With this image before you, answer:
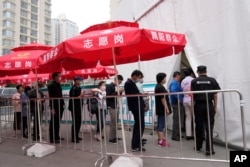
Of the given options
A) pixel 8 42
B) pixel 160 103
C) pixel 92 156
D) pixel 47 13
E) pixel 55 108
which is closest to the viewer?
pixel 92 156

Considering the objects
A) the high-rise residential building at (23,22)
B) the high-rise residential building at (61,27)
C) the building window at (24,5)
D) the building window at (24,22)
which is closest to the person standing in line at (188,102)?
the high-rise residential building at (23,22)

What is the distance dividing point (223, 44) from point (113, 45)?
3243 millimetres

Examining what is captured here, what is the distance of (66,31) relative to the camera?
95000 millimetres

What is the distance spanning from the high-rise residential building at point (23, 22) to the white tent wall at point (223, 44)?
56.2 m

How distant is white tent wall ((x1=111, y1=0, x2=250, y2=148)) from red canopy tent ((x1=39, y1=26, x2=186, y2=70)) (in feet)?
3.85

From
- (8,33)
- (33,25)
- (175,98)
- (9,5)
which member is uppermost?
(9,5)

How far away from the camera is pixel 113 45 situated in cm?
438

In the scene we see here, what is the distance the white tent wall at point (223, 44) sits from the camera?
19.4ft

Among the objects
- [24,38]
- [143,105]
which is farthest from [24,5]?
[143,105]

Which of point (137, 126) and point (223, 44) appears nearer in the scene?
point (137, 126)

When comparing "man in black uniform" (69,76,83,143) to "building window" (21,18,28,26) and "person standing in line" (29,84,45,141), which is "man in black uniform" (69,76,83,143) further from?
"building window" (21,18,28,26)

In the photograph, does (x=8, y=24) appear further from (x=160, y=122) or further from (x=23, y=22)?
(x=160, y=122)

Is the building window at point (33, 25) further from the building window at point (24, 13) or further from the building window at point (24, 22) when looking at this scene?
the building window at point (24, 13)

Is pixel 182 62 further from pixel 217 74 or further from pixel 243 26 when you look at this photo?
pixel 243 26
